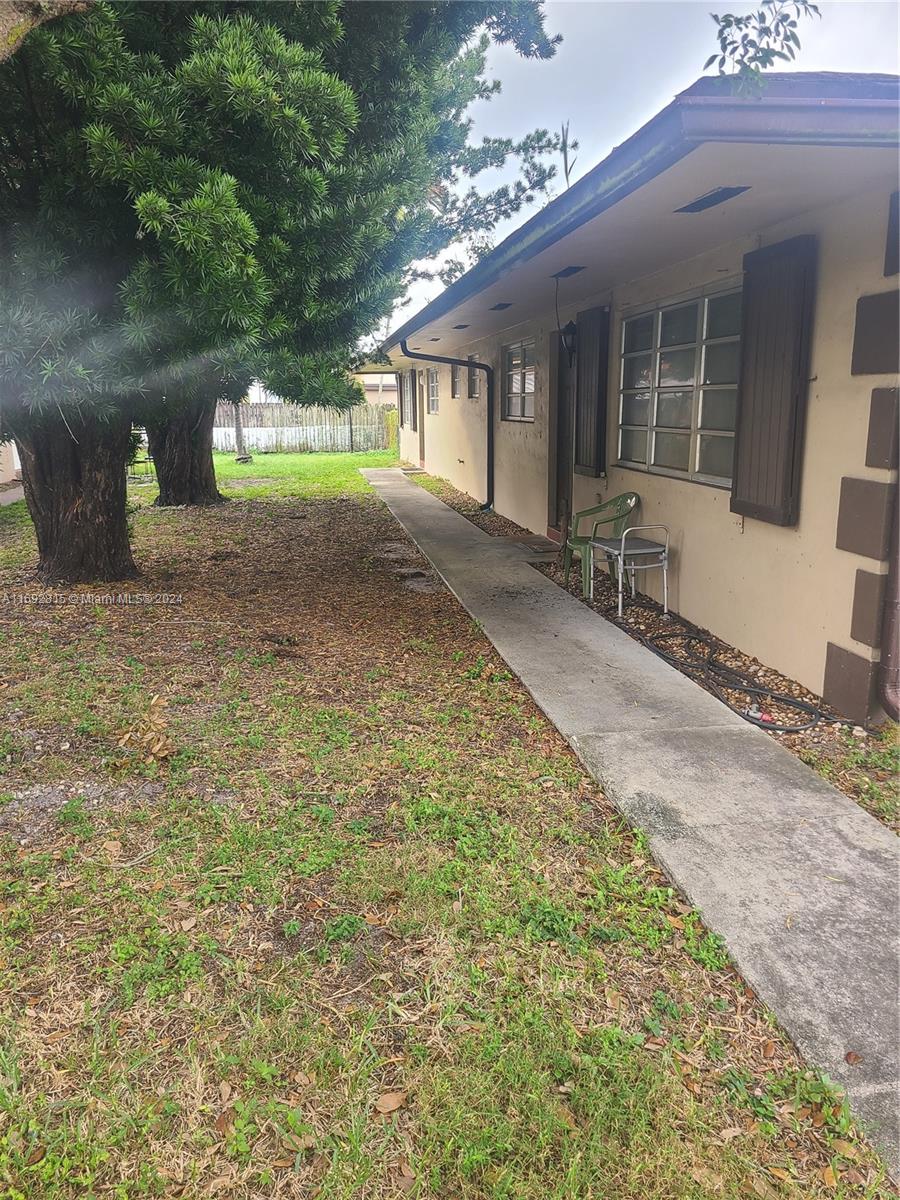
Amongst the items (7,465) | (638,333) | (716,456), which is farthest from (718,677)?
(7,465)

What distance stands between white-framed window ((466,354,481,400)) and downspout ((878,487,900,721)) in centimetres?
1023

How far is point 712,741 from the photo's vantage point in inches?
153

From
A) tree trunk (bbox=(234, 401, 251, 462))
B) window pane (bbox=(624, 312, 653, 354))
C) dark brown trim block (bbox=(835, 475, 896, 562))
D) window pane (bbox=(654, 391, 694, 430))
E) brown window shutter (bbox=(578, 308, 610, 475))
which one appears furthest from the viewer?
tree trunk (bbox=(234, 401, 251, 462))

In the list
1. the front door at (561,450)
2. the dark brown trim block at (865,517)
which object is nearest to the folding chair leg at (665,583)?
the dark brown trim block at (865,517)

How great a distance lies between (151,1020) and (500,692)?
9.01ft

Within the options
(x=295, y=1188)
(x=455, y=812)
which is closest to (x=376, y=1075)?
(x=295, y=1188)

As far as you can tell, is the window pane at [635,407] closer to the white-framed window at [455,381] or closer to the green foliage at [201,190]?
the green foliage at [201,190]

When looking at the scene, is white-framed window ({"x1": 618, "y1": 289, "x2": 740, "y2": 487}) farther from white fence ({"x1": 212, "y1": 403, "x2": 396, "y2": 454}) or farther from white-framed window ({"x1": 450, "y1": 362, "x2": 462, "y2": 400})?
white fence ({"x1": 212, "y1": 403, "x2": 396, "y2": 454})

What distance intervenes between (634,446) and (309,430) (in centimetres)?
2180

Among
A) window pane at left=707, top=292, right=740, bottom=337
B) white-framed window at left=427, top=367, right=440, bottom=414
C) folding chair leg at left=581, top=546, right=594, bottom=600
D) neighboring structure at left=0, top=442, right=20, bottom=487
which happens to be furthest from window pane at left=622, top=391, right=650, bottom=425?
neighboring structure at left=0, top=442, right=20, bottom=487

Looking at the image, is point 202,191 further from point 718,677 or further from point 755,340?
point 718,677

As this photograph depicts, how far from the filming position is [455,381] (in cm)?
1534

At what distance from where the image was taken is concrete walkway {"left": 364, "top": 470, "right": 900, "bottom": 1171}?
216 centimetres

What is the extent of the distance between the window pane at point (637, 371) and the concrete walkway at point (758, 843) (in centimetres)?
246
